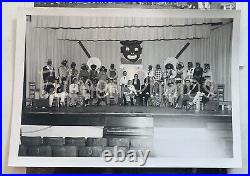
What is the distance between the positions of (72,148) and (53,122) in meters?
0.11

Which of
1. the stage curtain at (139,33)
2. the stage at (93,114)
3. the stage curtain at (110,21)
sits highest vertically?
the stage curtain at (110,21)

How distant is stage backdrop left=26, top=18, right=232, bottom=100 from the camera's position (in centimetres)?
130

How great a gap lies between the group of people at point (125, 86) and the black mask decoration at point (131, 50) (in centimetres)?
5

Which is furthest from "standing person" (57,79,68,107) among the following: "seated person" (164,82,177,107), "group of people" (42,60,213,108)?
"seated person" (164,82,177,107)

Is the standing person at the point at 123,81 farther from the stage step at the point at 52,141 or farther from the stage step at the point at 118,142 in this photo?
the stage step at the point at 52,141

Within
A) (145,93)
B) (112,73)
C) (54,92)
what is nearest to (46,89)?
(54,92)

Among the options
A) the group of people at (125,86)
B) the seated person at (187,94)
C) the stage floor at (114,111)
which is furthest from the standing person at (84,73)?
the seated person at (187,94)

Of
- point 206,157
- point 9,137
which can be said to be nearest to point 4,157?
point 9,137

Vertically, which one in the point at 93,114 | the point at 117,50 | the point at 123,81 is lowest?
the point at 93,114

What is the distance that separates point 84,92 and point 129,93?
0.50 ft

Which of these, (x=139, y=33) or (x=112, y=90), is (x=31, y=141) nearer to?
(x=112, y=90)

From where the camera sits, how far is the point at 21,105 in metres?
1.30

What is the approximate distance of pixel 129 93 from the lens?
1302 millimetres

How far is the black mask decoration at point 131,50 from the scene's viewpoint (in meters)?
1.30
